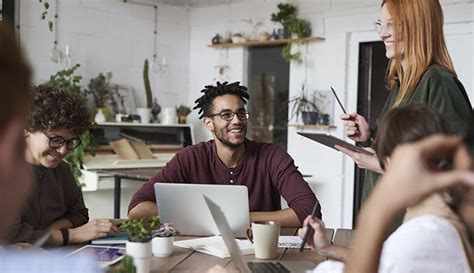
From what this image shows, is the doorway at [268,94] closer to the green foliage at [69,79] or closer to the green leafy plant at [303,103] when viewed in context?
the green leafy plant at [303,103]

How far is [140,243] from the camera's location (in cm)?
161

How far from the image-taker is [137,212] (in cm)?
236

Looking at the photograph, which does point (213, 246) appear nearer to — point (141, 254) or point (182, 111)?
point (141, 254)

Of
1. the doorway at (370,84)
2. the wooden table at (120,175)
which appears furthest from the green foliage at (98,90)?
the doorway at (370,84)

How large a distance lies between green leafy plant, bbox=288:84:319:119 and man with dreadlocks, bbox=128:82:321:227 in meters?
2.38

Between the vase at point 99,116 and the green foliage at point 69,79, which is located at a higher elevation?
the green foliage at point 69,79

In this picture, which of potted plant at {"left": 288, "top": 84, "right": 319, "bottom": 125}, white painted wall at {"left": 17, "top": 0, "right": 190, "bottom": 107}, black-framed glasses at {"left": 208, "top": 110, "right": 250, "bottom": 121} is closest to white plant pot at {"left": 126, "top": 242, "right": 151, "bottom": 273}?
black-framed glasses at {"left": 208, "top": 110, "right": 250, "bottom": 121}

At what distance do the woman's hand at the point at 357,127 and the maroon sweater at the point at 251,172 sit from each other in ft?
1.28

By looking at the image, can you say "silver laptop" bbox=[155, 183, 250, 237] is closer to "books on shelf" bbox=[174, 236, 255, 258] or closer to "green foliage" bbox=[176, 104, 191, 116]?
"books on shelf" bbox=[174, 236, 255, 258]

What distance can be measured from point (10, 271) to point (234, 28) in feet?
16.1

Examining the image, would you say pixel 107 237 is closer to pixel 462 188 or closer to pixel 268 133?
pixel 462 188

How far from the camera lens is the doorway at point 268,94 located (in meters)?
5.26

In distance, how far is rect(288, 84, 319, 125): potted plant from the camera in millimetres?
4938

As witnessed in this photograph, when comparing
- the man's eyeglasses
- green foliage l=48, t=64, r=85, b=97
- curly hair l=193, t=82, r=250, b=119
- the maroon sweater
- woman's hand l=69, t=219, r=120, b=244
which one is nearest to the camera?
woman's hand l=69, t=219, r=120, b=244
